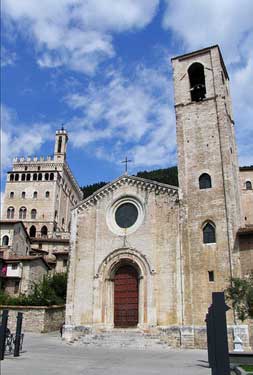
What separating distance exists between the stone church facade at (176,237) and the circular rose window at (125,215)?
79 millimetres

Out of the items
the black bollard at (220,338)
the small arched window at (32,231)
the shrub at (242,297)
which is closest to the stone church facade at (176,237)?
the shrub at (242,297)

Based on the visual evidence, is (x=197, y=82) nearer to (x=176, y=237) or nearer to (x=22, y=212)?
(x=176, y=237)

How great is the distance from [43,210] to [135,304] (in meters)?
52.2

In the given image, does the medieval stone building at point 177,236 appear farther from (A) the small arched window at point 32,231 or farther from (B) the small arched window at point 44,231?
(A) the small arched window at point 32,231

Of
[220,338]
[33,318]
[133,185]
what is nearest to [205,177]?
[133,185]

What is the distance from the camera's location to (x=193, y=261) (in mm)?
24297

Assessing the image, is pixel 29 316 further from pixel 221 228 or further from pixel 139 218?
pixel 221 228

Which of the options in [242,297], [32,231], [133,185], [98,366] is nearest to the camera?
[98,366]

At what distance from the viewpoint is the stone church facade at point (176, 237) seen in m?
23.5

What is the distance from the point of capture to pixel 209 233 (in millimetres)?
24734

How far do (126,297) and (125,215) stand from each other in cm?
611

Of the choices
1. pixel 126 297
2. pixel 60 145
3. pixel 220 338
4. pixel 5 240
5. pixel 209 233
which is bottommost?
pixel 220 338

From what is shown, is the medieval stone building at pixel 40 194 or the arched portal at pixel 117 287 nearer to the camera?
the arched portal at pixel 117 287

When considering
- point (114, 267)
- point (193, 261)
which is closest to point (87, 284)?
point (114, 267)
